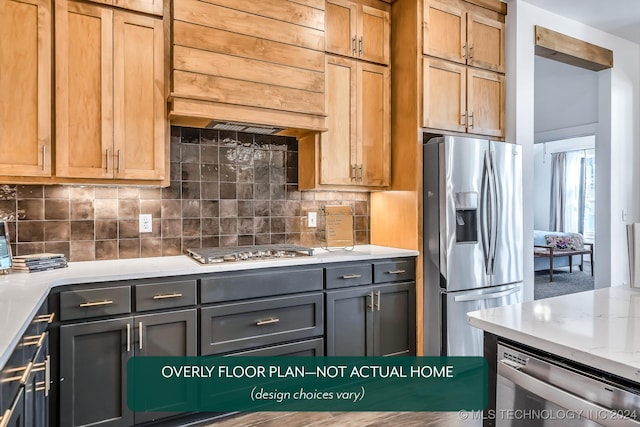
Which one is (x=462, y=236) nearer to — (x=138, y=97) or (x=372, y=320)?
(x=372, y=320)

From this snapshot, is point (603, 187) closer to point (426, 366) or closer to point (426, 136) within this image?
point (426, 136)

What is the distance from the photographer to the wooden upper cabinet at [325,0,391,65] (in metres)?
2.98

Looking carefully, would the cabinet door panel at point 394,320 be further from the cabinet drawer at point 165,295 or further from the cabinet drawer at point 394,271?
the cabinet drawer at point 165,295

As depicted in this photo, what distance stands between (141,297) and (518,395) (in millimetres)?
1797

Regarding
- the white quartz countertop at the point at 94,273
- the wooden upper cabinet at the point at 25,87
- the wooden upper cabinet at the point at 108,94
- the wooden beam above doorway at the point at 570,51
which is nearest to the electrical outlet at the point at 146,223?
the white quartz countertop at the point at 94,273

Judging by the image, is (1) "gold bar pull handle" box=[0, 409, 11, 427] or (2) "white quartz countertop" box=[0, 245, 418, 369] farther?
(2) "white quartz countertop" box=[0, 245, 418, 369]

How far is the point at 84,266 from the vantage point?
2.34 meters

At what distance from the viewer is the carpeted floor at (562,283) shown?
5779 mm

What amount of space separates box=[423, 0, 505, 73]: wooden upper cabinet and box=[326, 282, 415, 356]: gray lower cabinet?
1.85 meters

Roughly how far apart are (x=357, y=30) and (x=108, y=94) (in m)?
1.83

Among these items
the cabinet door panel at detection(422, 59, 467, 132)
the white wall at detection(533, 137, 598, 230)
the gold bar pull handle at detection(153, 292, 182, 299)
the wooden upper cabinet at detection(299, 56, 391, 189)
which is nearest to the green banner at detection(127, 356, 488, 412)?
the gold bar pull handle at detection(153, 292, 182, 299)

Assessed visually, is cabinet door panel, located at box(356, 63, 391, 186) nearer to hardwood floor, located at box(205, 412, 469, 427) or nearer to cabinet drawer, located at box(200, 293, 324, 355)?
cabinet drawer, located at box(200, 293, 324, 355)

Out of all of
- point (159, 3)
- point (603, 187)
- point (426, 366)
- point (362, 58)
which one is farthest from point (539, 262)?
point (159, 3)

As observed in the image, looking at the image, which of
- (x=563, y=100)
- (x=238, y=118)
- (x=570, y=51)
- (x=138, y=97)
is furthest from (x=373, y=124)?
(x=563, y=100)
